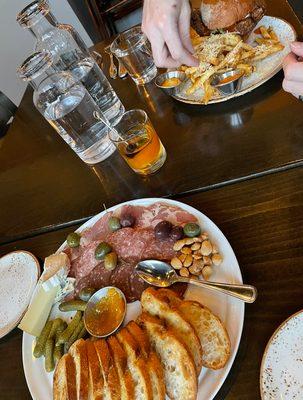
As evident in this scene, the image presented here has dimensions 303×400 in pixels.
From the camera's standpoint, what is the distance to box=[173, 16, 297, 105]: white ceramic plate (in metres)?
1.11

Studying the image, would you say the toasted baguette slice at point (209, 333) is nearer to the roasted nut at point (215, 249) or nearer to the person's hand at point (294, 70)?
the roasted nut at point (215, 249)

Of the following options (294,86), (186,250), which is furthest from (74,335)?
(294,86)

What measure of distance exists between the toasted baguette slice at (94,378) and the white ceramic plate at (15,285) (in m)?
0.33

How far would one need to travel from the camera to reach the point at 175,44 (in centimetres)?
99

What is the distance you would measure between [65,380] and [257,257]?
0.48 meters

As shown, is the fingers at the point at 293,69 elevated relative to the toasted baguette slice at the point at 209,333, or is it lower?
elevated

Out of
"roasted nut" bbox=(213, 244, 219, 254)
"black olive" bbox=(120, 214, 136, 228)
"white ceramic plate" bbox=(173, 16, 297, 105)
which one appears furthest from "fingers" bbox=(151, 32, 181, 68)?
"roasted nut" bbox=(213, 244, 219, 254)

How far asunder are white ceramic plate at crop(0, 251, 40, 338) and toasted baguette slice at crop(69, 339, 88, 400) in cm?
27

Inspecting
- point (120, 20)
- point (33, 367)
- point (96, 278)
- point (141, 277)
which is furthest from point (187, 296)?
point (120, 20)

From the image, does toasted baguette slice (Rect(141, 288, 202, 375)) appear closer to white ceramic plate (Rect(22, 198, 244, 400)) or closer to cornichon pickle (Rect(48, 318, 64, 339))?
white ceramic plate (Rect(22, 198, 244, 400))

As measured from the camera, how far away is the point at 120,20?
6.86ft

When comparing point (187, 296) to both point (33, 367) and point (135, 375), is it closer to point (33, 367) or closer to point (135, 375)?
point (135, 375)

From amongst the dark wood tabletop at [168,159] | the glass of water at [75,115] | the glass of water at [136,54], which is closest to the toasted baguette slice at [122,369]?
the dark wood tabletop at [168,159]

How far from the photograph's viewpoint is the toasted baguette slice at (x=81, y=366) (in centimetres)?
71
